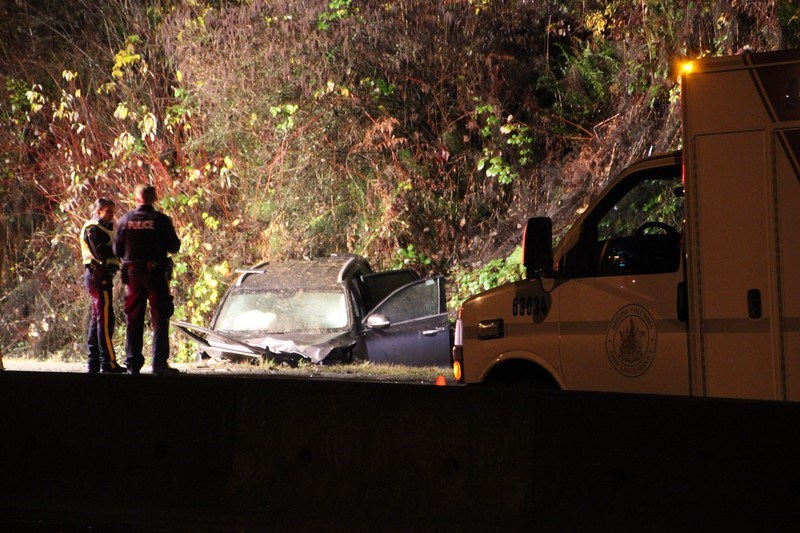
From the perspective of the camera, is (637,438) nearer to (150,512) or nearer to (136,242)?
(150,512)

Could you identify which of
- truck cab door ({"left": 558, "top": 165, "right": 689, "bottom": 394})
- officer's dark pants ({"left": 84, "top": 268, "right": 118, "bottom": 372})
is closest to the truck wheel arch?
truck cab door ({"left": 558, "top": 165, "right": 689, "bottom": 394})

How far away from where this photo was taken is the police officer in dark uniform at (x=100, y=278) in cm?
1268

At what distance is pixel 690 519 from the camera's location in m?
4.60

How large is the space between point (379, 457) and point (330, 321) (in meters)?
7.67

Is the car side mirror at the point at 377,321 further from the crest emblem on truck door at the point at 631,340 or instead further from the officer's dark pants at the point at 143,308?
the crest emblem on truck door at the point at 631,340

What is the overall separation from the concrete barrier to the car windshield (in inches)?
269

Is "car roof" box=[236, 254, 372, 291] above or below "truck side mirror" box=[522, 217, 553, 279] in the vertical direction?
above

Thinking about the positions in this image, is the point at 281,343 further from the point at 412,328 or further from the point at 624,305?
the point at 624,305

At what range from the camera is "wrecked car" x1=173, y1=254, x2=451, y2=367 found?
12.8m

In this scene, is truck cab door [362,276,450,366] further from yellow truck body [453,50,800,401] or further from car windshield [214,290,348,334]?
yellow truck body [453,50,800,401]

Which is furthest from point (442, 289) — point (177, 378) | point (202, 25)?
point (202, 25)

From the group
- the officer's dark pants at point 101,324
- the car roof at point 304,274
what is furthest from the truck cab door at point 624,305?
the officer's dark pants at point 101,324

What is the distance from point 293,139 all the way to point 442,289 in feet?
26.2

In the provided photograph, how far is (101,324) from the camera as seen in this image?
1273cm
